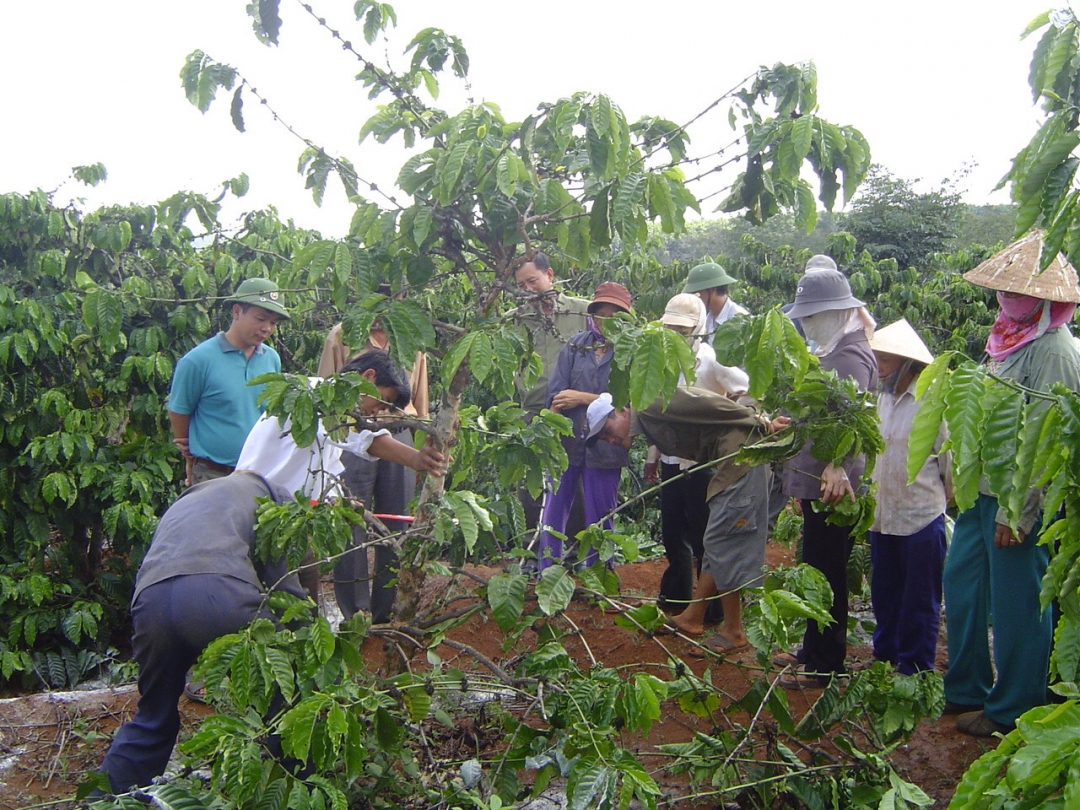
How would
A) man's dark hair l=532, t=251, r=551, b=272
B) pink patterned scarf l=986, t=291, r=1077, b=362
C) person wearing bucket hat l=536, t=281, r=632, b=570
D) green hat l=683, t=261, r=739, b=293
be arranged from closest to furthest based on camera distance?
pink patterned scarf l=986, t=291, r=1077, b=362, person wearing bucket hat l=536, t=281, r=632, b=570, man's dark hair l=532, t=251, r=551, b=272, green hat l=683, t=261, r=739, b=293

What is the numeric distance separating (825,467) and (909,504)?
406 mm

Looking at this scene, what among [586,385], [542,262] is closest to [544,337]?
[542,262]

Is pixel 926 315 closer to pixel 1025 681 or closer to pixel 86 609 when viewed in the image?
pixel 1025 681

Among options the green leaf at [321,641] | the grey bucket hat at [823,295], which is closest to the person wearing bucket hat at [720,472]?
the grey bucket hat at [823,295]

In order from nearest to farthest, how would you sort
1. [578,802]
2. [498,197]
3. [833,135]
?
[578,802] < [833,135] < [498,197]

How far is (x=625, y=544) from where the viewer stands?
2.64m

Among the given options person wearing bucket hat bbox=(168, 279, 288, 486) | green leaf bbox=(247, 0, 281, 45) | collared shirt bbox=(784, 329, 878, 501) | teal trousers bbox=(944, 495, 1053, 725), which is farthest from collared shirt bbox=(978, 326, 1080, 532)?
person wearing bucket hat bbox=(168, 279, 288, 486)

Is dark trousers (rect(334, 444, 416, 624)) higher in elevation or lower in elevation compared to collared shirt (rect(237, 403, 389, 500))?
lower

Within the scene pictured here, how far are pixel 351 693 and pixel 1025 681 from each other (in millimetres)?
2277

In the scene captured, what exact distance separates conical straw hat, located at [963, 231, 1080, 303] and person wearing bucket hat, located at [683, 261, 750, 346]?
1925 millimetres

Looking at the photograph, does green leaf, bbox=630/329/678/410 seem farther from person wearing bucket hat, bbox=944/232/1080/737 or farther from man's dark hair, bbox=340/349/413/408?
person wearing bucket hat, bbox=944/232/1080/737

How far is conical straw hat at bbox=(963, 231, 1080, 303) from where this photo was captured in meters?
3.13

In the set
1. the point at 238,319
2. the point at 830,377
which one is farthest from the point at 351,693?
the point at 238,319

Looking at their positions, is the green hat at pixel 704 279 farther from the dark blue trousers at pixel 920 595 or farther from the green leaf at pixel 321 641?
the green leaf at pixel 321 641
